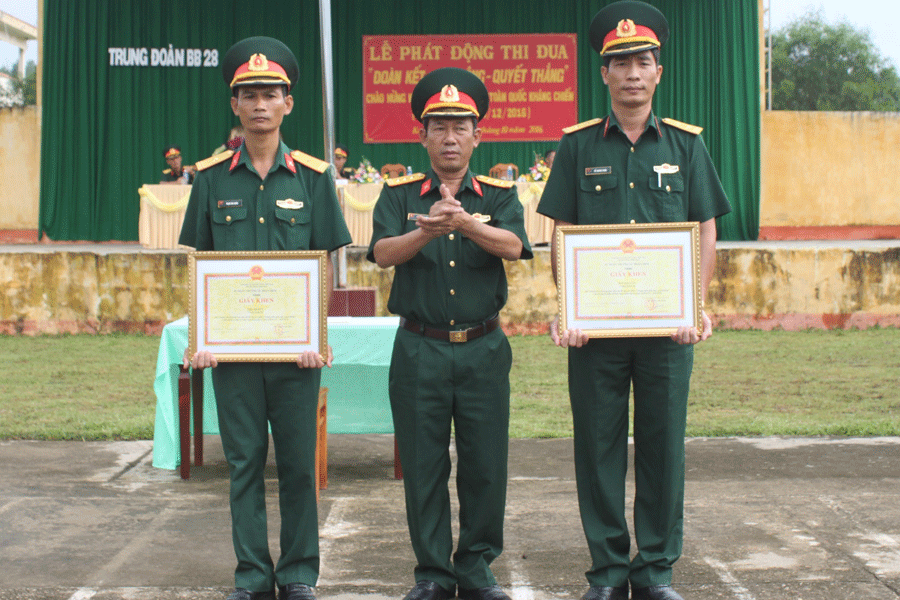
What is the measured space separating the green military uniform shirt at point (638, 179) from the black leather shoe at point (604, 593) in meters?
1.17

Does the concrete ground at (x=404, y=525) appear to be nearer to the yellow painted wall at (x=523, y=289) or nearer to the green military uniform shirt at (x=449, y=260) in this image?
the green military uniform shirt at (x=449, y=260)

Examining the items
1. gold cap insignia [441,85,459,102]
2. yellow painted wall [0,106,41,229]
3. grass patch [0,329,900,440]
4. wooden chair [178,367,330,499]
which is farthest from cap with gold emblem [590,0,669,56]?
yellow painted wall [0,106,41,229]

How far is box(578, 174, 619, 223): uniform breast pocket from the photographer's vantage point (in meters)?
3.26

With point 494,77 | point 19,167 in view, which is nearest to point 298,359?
point 494,77

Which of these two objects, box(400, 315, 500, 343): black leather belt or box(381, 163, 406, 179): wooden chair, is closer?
box(400, 315, 500, 343): black leather belt

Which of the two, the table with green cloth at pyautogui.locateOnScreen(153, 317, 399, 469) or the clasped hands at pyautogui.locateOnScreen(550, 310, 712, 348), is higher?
the clasped hands at pyautogui.locateOnScreen(550, 310, 712, 348)

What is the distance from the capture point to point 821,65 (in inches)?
1962

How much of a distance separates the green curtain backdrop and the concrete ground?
1307cm

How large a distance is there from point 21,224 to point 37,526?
1587 cm

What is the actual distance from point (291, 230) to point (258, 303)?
0.26 m

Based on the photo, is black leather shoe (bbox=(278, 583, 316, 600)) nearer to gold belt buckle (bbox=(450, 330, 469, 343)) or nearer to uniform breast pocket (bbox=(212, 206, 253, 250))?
gold belt buckle (bbox=(450, 330, 469, 343))

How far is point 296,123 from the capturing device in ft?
59.8

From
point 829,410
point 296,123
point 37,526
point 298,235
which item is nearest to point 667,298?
point 298,235

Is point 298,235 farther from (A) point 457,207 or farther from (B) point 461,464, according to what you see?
(B) point 461,464
